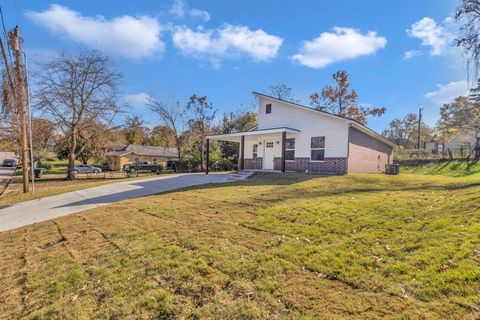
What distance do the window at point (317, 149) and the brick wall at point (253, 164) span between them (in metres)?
4.35

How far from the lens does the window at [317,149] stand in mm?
15953

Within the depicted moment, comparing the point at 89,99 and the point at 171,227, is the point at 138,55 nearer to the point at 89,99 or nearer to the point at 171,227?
the point at 89,99

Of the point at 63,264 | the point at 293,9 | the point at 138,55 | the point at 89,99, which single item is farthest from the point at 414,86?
the point at 89,99

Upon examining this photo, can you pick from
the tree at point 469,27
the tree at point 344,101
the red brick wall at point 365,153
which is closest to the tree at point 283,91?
the tree at point 344,101

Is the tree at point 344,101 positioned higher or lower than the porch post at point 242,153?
higher

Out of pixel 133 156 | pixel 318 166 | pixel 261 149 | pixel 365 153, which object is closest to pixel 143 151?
pixel 133 156

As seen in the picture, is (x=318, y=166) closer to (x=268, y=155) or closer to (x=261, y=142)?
(x=268, y=155)

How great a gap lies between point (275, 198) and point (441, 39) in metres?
9.19

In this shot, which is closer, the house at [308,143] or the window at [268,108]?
the house at [308,143]

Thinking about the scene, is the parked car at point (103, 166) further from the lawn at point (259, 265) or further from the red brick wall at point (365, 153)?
the lawn at point (259, 265)

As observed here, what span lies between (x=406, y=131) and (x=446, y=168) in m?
43.5

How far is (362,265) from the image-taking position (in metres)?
3.54

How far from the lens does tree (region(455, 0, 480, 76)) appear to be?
30.8ft

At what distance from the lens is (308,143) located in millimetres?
16594
